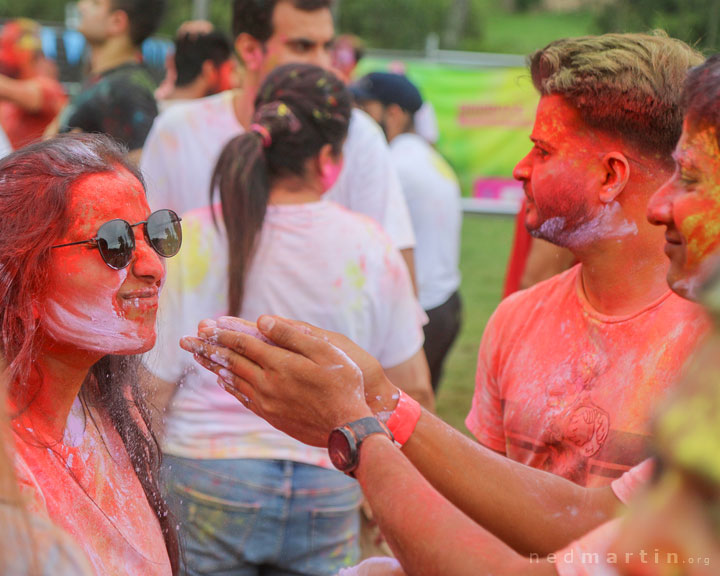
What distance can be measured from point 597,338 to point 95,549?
47.2 inches

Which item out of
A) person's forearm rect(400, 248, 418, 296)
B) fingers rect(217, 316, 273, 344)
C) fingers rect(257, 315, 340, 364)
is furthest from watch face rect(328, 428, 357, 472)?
person's forearm rect(400, 248, 418, 296)

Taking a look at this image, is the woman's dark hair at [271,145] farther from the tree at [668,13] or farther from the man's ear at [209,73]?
the tree at [668,13]

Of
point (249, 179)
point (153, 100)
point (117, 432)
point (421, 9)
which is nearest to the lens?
point (117, 432)

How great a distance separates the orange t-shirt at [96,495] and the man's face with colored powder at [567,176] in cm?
118

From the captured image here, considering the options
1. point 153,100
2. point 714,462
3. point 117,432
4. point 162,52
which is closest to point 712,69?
point 714,462

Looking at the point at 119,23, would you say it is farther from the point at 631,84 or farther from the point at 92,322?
the point at 631,84

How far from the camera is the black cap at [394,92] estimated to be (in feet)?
18.1

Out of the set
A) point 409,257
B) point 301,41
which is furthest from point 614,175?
point 301,41

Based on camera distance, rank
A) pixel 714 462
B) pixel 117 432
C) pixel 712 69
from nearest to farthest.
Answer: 1. pixel 714 462
2. pixel 712 69
3. pixel 117 432

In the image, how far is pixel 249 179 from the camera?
2.72m

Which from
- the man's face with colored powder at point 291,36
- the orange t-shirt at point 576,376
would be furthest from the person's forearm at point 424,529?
the man's face with colored powder at point 291,36

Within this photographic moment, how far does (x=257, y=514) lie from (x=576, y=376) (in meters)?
1.07

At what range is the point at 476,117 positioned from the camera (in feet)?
42.7

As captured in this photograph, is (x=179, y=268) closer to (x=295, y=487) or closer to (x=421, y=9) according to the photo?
(x=295, y=487)
